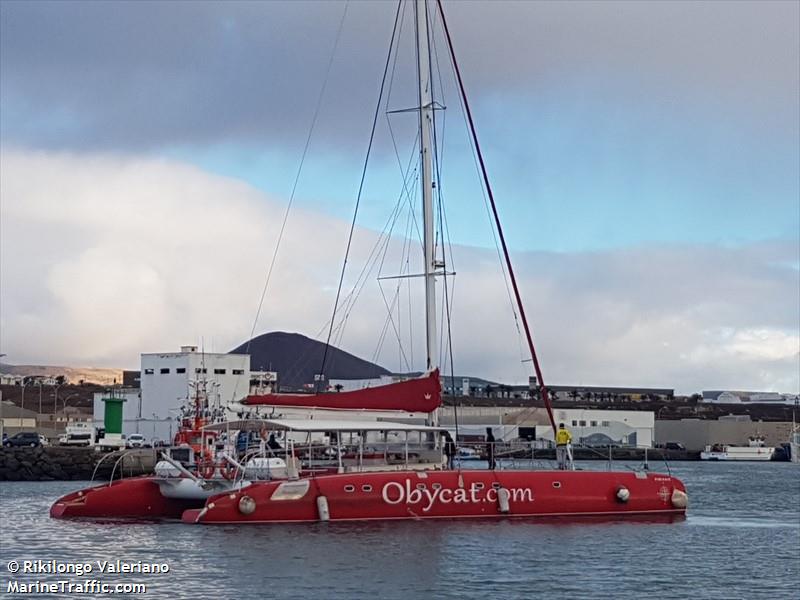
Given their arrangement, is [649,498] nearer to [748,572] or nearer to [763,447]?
[748,572]

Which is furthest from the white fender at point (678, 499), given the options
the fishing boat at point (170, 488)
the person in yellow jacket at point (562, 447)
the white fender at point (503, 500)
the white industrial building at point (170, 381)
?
the white industrial building at point (170, 381)

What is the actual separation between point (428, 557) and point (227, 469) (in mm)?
8464

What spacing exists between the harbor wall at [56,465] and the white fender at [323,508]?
102 ft

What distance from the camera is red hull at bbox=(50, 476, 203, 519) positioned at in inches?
1316

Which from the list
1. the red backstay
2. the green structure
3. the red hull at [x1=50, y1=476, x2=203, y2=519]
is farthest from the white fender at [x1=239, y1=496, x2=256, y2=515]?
the green structure

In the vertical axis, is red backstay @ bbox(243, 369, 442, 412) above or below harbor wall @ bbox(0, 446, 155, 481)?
above

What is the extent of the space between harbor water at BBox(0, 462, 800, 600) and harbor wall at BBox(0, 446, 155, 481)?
2658 centimetres

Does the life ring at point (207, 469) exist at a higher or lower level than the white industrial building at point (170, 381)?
lower

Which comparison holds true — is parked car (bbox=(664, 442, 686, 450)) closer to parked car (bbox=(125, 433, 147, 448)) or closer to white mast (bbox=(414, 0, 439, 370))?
parked car (bbox=(125, 433, 147, 448))

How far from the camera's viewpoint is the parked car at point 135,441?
74312 mm

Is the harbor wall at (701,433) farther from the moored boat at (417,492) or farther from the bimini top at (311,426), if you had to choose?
the bimini top at (311,426)

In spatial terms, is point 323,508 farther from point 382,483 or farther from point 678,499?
point 678,499

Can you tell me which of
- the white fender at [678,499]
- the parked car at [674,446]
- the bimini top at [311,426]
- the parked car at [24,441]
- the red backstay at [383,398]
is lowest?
the white fender at [678,499]

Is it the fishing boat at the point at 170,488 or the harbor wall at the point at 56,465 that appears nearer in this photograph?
the fishing boat at the point at 170,488
